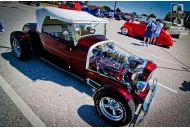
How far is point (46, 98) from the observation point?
3.35 metres

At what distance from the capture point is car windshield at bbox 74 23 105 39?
12.2ft

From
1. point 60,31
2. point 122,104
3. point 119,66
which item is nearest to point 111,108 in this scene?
point 122,104

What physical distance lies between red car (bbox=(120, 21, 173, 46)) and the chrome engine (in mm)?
7883

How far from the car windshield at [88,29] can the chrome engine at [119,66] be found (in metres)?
0.59

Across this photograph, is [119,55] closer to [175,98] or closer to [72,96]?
[72,96]

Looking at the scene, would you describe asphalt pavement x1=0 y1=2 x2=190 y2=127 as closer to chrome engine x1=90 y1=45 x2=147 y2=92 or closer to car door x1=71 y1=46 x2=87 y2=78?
car door x1=71 y1=46 x2=87 y2=78

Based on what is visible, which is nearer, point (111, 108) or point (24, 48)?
point (111, 108)

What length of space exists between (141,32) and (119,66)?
8.68 meters

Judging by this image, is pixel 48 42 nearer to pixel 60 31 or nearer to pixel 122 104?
pixel 60 31

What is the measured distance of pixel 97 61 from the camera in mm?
3621

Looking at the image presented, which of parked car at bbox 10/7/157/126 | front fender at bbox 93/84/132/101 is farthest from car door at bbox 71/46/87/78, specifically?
front fender at bbox 93/84/132/101

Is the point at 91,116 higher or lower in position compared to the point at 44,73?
lower

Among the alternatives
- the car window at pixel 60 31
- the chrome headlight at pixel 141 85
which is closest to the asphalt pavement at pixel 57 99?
the chrome headlight at pixel 141 85

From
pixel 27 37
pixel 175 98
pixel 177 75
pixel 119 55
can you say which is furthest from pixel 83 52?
pixel 177 75
